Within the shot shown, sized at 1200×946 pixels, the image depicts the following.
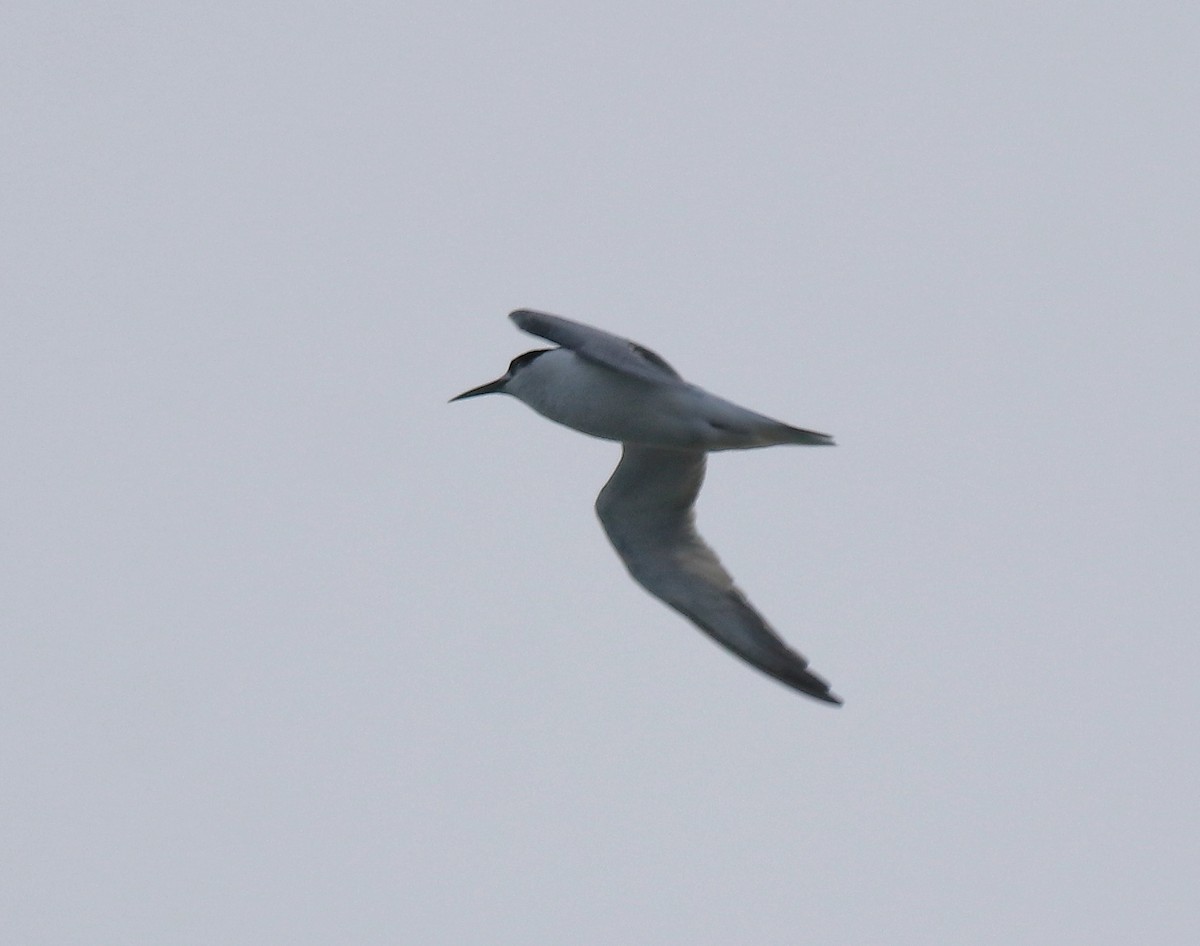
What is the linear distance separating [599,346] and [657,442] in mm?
910

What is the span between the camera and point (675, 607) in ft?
37.0

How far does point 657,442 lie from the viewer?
10.6 meters

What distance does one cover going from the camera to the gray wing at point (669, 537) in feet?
36.8

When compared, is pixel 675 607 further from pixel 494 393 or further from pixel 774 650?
pixel 494 393

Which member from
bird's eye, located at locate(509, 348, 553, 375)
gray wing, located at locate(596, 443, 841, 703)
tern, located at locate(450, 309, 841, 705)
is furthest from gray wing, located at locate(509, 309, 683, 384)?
gray wing, located at locate(596, 443, 841, 703)

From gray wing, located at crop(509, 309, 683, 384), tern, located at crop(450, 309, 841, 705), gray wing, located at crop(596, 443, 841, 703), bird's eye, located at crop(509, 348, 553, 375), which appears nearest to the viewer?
gray wing, located at crop(509, 309, 683, 384)

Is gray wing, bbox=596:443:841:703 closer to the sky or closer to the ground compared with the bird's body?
closer to the ground

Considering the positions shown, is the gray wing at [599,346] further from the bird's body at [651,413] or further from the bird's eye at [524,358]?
the bird's eye at [524,358]

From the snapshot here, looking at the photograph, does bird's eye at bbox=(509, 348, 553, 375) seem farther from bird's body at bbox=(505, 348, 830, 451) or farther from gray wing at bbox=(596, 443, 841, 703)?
gray wing at bbox=(596, 443, 841, 703)

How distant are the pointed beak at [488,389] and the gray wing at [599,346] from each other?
1203 millimetres

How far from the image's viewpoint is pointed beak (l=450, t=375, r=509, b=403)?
1171cm

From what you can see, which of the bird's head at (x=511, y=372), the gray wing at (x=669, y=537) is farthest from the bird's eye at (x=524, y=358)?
the gray wing at (x=669, y=537)

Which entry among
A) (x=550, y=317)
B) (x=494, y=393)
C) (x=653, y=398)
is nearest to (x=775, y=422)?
(x=653, y=398)

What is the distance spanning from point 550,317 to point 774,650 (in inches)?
103
